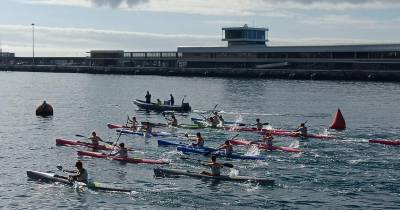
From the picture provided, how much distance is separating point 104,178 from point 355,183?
682 inches

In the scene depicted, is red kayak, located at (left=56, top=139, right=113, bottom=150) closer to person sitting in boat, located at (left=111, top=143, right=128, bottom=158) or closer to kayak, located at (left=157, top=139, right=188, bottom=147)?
person sitting in boat, located at (left=111, top=143, right=128, bottom=158)

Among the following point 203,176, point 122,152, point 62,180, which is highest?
point 122,152

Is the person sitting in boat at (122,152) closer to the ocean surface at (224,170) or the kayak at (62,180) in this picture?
the ocean surface at (224,170)

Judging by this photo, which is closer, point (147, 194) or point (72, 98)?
point (147, 194)

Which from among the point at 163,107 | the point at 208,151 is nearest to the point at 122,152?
the point at 208,151

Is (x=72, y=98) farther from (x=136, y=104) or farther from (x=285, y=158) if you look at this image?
(x=285, y=158)

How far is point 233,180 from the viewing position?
4347cm

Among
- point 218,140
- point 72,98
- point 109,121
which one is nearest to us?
point 218,140

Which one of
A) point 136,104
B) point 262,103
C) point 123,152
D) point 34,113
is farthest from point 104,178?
point 262,103

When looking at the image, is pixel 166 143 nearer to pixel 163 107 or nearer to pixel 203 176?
pixel 203 176

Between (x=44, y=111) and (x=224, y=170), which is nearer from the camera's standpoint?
(x=224, y=170)

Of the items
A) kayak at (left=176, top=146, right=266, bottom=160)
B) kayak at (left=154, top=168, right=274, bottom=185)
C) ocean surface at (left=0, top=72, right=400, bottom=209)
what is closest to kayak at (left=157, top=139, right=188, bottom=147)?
ocean surface at (left=0, top=72, right=400, bottom=209)

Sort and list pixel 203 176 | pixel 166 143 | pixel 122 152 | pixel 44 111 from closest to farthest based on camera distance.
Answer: pixel 203 176
pixel 122 152
pixel 166 143
pixel 44 111

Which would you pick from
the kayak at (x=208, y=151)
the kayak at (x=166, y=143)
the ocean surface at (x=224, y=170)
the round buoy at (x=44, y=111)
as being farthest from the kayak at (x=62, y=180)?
the round buoy at (x=44, y=111)
